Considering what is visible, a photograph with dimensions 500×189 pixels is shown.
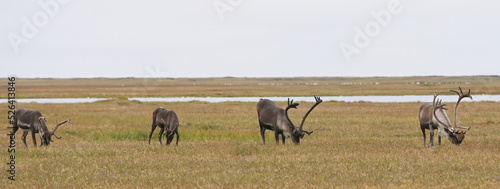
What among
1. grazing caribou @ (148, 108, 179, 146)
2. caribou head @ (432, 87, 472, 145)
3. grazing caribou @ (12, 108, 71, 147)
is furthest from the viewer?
grazing caribou @ (148, 108, 179, 146)

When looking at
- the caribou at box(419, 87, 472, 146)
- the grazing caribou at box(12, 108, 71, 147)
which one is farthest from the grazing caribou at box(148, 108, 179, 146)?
the caribou at box(419, 87, 472, 146)

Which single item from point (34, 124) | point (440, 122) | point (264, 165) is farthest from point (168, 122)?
point (440, 122)

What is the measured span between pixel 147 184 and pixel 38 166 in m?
4.06

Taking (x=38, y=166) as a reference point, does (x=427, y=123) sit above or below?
above

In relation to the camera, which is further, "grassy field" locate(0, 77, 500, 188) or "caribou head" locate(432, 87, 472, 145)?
"caribou head" locate(432, 87, 472, 145)

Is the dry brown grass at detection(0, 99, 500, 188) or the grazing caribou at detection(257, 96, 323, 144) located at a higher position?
the grazing caribou at detection(257, 96, 323, 144)

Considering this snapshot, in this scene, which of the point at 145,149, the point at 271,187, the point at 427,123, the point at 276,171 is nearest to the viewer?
the point at 271,187

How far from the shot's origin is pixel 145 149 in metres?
18.7

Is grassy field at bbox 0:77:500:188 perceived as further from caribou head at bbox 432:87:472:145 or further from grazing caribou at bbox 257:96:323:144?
grazing caribou at bbox 257:96:323:144

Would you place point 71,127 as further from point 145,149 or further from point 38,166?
point 38,166

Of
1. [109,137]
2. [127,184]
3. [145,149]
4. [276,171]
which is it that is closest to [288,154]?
[276,171]

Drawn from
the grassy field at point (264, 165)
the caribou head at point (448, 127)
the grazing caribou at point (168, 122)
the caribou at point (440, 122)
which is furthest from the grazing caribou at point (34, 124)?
the caribou head at point (448, 127)

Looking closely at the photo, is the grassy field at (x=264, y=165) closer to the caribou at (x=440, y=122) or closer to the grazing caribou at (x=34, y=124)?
the caribou at (x=440, y=122)

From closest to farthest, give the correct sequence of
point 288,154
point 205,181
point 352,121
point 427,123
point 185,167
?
point 205,181 < point 185,167 < point 288,154 < point 427,123 < point 352,121
